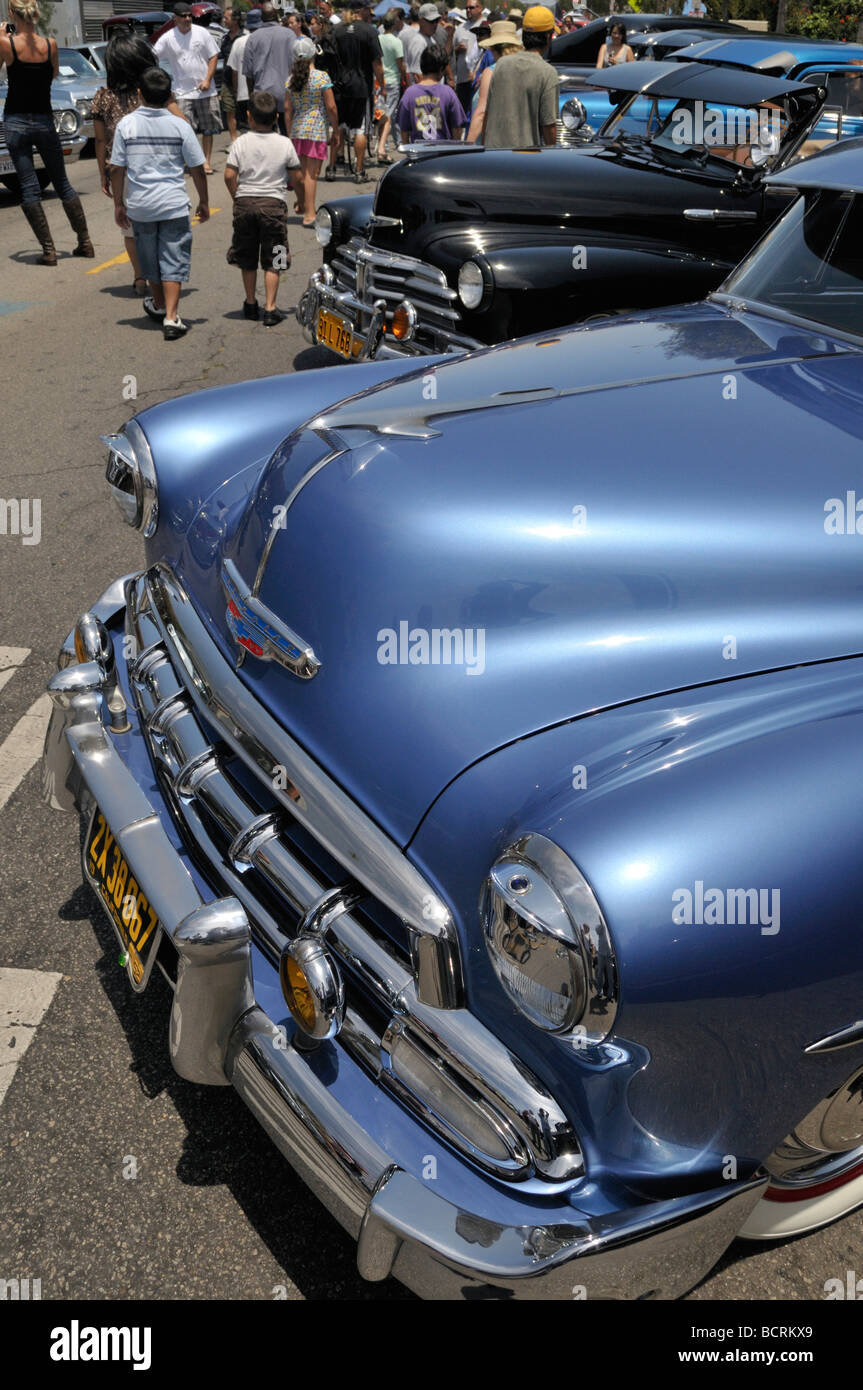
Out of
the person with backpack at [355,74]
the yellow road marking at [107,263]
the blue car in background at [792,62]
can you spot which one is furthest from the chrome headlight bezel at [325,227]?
the person with backpack at [355,74]

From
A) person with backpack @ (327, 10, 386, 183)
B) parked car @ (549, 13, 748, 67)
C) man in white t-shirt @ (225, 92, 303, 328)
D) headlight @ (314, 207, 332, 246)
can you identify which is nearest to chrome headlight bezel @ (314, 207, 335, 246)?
headlight @ (314, 207, 332, 246)

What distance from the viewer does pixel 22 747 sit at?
3537 millimetres

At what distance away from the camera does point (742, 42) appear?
6480 mm

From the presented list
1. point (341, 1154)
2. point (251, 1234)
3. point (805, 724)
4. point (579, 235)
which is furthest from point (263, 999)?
point (579, 235)

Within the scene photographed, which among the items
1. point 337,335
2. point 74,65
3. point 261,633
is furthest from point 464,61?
point 261,633

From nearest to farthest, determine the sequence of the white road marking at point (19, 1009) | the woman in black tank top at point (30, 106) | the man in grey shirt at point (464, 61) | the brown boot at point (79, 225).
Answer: the white road marking at point (19, 1009), the woman in black tank top at point (30, 106), the brown boot at point (79, 225), the man in grey shirt at point (464, 61)

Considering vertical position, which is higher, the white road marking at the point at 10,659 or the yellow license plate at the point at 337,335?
the yellow license plate at the point at 337,335

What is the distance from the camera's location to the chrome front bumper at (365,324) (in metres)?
5.67

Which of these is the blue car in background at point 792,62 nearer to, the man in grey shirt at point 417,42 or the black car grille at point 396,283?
the black car grille at point 396,283

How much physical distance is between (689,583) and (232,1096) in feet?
4.61

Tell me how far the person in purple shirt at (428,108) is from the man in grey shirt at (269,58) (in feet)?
3.89

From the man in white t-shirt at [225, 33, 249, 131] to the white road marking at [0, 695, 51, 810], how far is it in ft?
24.0

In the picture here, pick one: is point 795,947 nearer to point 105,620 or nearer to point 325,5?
Result: point 105,620

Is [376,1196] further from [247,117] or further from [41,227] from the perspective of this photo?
[247,117]
